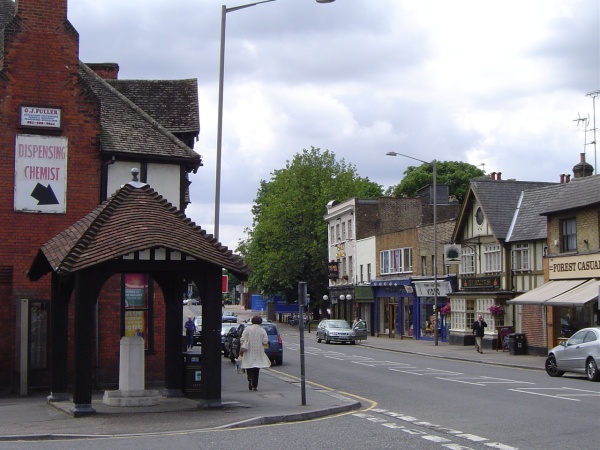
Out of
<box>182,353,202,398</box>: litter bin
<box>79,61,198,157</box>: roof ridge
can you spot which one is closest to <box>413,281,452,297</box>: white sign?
<box>79,61,198,157</box>: roof ridge

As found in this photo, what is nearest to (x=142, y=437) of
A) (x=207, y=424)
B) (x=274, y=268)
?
(x=207, y=424)

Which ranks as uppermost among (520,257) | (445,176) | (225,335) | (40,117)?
(445,176)

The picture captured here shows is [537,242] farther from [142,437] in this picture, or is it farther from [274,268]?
[274,268]

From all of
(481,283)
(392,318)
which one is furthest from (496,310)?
(392,318)

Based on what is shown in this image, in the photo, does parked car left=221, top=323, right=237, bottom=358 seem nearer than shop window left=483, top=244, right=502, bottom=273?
Yes

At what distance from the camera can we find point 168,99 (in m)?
25.8

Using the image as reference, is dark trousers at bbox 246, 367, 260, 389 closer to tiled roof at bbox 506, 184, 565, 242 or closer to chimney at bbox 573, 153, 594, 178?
tiled roof at bbox 506, 184, 565, 242

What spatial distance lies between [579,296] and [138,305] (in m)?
18.1

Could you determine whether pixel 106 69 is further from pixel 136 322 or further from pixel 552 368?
pixel 552 368

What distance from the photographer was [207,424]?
47.3 feet

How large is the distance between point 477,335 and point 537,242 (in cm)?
528

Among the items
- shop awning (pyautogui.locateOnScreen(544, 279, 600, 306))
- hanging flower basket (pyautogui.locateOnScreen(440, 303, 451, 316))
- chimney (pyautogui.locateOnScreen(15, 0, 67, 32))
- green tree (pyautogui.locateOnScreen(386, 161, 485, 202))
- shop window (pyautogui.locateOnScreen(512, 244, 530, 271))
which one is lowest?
hanging flower basket (pyautogui.locateOnScreen(440, 303, 451, 316))

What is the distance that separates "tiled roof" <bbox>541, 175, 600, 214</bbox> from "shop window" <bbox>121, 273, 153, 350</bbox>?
1925cm

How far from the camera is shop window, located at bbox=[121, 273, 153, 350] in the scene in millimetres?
21484
